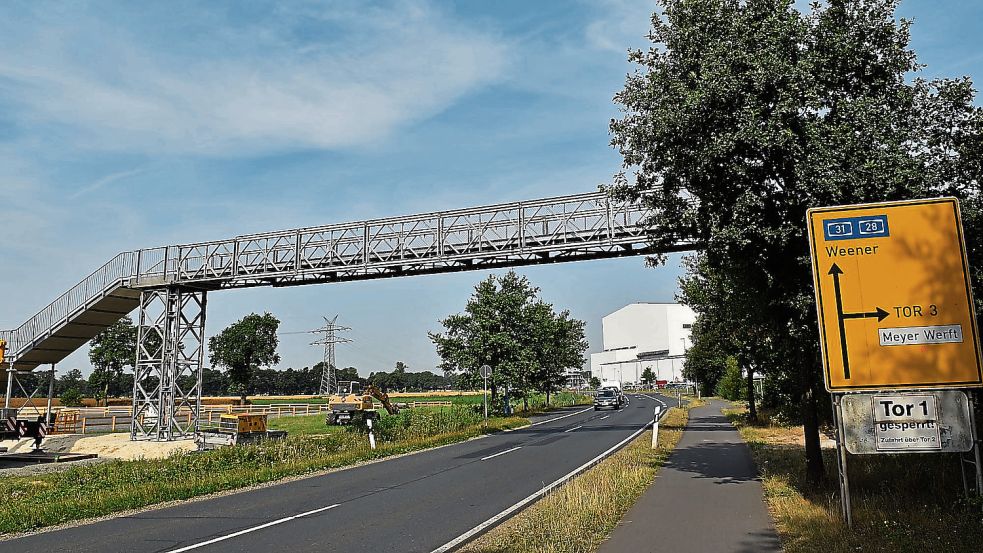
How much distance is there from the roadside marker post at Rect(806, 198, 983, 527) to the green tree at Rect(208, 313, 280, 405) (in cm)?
10392

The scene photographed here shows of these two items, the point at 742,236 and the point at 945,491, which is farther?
the point at 742,236

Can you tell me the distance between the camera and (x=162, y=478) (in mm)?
15453

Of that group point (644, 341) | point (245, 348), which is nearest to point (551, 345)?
point (245, 348)

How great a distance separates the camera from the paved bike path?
8.27 meters

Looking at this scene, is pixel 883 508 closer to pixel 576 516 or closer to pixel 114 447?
pixel 576 516

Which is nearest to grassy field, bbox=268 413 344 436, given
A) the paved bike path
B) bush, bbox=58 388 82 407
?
the paved bike path

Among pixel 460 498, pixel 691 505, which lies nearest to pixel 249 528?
pixel 460 498

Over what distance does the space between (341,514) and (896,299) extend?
8.70m

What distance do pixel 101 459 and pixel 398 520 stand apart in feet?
59.2

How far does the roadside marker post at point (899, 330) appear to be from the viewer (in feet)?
27.5

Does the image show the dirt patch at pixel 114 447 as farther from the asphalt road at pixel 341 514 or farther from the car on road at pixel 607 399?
the car on road at pixel 607 399

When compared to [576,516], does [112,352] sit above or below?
above

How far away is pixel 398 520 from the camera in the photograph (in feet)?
34.4

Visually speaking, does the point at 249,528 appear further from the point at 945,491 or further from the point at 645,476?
the point at 945,491
